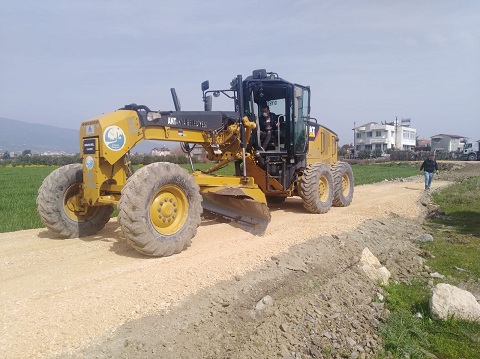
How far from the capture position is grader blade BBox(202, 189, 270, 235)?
7.41m

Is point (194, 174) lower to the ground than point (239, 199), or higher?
higher

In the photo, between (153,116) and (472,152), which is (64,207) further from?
(472,152)

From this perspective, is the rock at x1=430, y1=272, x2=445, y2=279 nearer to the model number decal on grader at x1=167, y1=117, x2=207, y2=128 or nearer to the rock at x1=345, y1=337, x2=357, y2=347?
the rock at x1=345, y1=337, x2=357, y2=347

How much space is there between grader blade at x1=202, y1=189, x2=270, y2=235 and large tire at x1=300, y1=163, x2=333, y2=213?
2132 millimetres

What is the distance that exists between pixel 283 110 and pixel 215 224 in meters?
3.26

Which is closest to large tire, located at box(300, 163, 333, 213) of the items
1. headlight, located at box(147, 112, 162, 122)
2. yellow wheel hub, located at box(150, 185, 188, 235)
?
yellow wheel hub, located at box(150, 185, 188, 235)

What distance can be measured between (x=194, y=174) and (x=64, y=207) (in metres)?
2.32

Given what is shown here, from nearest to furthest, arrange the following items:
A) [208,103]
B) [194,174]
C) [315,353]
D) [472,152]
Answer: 1. [315,353]
2. [194,174]
3. [208,103]
4. [472,152]

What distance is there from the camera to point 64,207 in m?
6.45

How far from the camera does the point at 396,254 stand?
7.04m

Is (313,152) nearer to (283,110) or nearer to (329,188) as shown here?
(329,188)

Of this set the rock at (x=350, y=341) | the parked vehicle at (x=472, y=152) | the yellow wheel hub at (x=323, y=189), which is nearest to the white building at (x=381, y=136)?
the parked vehicle at (x=472, y=152)

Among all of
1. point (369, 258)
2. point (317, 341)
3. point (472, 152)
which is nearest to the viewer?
point (317, 341)

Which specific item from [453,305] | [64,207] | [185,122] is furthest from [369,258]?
[64,207]
